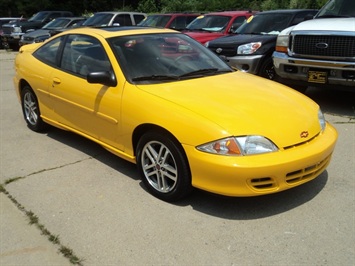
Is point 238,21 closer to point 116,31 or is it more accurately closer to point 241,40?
point 241,40

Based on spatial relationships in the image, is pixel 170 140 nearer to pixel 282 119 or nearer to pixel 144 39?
pixel 282 119

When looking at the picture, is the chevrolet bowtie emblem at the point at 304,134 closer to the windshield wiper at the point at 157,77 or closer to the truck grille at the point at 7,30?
the windshield wiper at the point at 157,77

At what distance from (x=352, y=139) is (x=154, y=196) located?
9.76ft

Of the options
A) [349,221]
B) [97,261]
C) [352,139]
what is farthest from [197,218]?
[352,139]

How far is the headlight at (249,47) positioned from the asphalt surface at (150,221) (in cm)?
360

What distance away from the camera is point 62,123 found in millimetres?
5055

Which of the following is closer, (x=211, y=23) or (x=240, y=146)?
(x=240, y=146)

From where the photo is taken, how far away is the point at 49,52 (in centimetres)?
538

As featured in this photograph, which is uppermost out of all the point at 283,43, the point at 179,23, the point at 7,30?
the point at 283,43

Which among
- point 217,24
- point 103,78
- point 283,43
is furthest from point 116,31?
point 217,24

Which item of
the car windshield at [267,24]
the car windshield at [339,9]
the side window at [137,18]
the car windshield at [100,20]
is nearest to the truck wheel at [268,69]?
the car windshield at [267,24]

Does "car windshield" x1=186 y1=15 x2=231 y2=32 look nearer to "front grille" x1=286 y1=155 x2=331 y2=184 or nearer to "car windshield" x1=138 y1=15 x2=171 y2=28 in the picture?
"car windshield" x1=138 y1=15 x2=171 y2=28

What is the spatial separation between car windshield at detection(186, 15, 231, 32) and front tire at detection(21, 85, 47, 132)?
6.31 metres

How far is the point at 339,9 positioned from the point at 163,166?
17.6 ft
